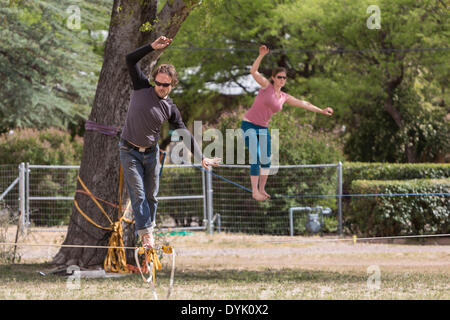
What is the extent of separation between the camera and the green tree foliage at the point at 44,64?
20875 mm

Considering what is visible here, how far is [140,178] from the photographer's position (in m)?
6.69

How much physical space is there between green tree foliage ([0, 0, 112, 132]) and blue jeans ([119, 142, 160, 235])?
49.3 ft

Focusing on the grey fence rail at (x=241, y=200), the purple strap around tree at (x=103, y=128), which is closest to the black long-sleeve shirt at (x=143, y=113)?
the purple strap around tree at (x=103, y=128)

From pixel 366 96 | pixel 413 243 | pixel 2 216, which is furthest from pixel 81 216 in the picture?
pixel 366 96

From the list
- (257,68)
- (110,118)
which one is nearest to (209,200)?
(110,118)

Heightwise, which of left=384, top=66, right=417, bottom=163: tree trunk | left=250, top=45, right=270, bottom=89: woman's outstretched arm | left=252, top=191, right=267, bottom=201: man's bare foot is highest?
left=384, top=66, right=417, bottom=163: tree trunk

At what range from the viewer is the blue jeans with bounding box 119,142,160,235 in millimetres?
6656

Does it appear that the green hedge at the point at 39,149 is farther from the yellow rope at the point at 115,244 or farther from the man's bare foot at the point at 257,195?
the man's bare foot at the point at 257,195

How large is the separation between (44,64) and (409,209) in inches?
502

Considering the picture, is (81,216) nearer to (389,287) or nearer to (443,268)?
(389,287)

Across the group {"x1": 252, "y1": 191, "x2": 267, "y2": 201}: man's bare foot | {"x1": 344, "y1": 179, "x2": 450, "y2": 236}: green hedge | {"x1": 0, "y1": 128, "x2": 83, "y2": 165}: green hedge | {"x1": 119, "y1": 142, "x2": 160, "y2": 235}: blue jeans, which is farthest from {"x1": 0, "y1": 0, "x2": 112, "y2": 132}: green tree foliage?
{"x1": 119, "y1": 142, "x2": 160, "y2": 235}: blue jeans

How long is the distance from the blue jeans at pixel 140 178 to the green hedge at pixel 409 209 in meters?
8.92

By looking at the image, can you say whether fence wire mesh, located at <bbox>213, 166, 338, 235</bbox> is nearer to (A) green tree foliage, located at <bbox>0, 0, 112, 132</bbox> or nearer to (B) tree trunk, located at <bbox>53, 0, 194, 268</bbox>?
(B) tree trunk, located at <bbox>53, 0, 194, 268</bbox>

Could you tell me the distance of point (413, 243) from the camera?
14695 mm
